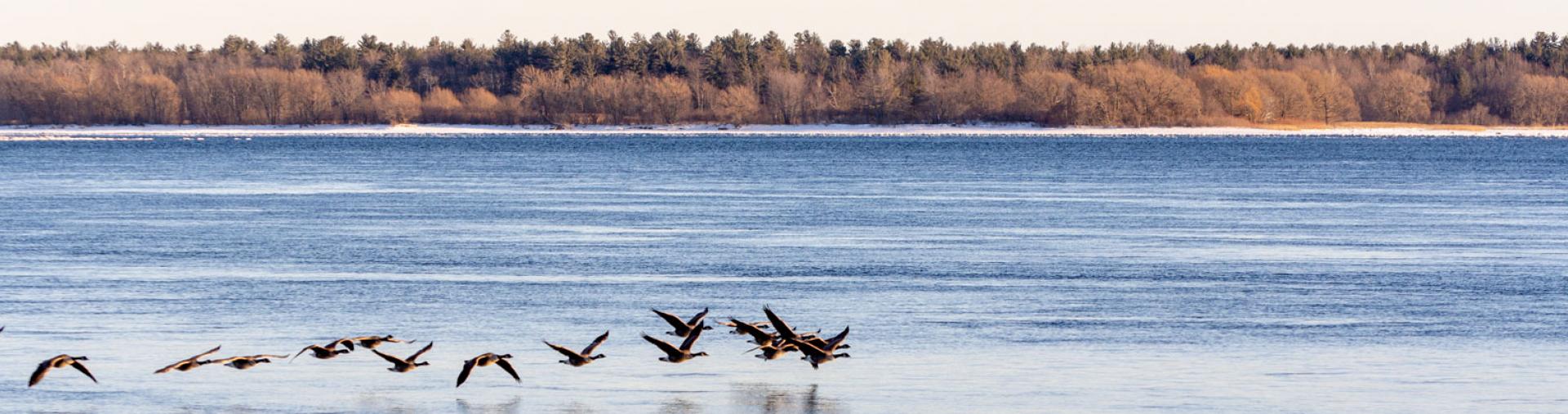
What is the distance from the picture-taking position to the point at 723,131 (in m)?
170

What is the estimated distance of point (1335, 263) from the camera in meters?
32.2

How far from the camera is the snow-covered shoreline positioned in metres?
157

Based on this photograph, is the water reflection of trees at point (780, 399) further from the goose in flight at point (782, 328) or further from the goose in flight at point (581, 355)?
the goose in flight at point (581, 355)

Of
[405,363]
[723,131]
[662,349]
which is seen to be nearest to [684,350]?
[662,349]

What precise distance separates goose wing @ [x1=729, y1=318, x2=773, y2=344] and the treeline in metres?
146

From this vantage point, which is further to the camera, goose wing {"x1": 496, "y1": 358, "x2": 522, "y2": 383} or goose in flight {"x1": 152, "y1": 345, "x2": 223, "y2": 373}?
goose in flight {"x1": 152, "y1": 345, "x2": 223, "y2": 373}

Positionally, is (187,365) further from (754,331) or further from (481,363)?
(754,331)

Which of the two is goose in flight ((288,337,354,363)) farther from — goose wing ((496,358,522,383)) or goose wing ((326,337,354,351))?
goose wing ((496,358,522,383))

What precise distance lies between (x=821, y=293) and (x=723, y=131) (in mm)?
142669

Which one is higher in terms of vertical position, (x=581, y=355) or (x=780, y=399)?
(x=581, y=355)

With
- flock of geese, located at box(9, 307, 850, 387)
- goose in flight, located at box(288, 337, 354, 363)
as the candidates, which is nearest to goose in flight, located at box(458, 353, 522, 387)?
flock of geese, located at box(9, 307, 850, 387)

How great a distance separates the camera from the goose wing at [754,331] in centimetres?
1811

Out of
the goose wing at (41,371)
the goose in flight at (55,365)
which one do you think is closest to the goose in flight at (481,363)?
the goose in flight at (55,365)

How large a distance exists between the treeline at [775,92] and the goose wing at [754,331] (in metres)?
146
